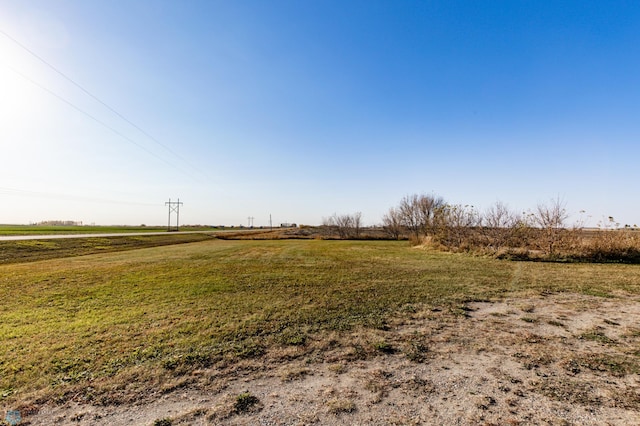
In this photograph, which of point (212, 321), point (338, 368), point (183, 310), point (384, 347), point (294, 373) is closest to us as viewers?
point (294, 373)

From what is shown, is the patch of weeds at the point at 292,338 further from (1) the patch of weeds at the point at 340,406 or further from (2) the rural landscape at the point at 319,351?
(1) the patch of weeds at the point at 340,406

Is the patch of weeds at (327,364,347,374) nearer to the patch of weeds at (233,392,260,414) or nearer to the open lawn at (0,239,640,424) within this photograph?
the open lawn at (0,239,640,424)

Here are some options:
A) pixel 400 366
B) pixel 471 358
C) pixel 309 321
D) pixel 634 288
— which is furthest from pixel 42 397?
pixel 634 288

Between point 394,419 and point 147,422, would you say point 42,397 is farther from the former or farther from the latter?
point 394,419

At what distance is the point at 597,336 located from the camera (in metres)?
4.21

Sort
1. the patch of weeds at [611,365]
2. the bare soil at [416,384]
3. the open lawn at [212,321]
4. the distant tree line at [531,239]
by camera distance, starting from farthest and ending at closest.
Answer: the distant tree line at [531,239] < the patch of weeds at [611,365] < the open lawn at [212,321] < the bare soil at [416,384]

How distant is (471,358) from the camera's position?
3.54 metres

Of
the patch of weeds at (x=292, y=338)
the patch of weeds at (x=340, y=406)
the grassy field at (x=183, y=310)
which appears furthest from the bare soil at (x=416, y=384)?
the grassy field at (x=183, y=310)

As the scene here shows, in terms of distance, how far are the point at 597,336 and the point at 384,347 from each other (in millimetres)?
3278

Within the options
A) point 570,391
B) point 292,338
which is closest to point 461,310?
point 570,391

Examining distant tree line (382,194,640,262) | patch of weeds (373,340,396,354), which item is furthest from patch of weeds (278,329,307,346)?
distant tree line (382,194,640,262)

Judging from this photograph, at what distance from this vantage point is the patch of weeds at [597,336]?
13.2 feet

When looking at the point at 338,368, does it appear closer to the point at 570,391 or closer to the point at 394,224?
the point at 570,391

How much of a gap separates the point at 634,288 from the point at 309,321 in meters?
8.91
